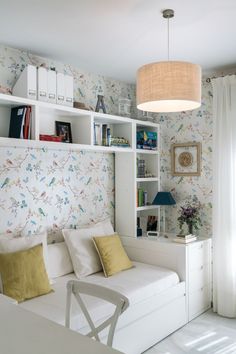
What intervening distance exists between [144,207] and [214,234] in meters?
0.86

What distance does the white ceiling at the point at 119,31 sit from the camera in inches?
89.9

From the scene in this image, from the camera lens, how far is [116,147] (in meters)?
3.70

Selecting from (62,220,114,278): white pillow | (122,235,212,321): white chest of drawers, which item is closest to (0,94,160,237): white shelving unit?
(122,235,212,321): white chest of drawers

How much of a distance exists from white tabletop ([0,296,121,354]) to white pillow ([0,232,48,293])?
124 cm

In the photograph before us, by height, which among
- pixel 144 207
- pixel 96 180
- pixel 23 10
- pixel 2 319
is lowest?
pixel 2 319

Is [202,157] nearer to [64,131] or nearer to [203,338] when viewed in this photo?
[64,131]

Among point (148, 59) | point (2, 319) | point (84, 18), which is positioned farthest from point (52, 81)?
point (2, 319)

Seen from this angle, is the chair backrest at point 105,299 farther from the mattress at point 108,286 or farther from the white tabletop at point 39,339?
the mattress at point 108,286

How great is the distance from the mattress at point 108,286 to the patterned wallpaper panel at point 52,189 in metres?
0.61

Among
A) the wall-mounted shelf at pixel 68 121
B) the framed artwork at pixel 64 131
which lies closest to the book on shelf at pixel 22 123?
the wall-mounted shelf at pixel 68 121

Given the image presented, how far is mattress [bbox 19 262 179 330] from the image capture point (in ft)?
7.87

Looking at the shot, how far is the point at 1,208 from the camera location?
9.76 feet

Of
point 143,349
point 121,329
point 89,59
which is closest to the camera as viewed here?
point 121,329

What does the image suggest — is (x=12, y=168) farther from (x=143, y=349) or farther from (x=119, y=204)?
(x=143, y=349)
